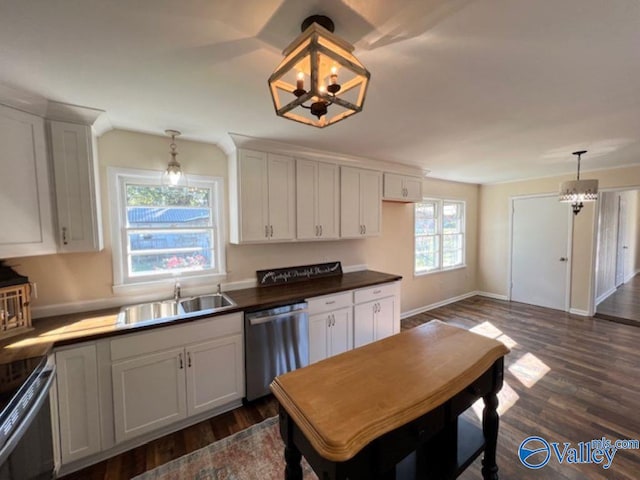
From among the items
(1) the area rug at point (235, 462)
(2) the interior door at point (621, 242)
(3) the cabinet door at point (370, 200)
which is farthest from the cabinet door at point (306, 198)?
(2) the interior door at point (621, 242)

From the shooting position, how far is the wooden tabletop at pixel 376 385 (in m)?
0.91

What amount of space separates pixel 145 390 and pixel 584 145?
477 centimetres

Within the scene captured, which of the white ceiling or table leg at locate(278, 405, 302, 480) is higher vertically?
the white ceiling

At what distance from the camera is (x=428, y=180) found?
4.66m

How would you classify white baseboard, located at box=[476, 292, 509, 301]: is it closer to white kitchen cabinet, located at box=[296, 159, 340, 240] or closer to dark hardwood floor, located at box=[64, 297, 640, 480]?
dark hardwood floor, located at box=[64, 297, 640, 480]

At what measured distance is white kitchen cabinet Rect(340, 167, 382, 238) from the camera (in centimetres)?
329

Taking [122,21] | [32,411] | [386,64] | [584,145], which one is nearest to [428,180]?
[584,145]

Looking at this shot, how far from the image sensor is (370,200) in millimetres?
3533

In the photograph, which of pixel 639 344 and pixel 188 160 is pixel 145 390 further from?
pixel 639 344

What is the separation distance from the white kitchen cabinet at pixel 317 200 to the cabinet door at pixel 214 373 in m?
1.33

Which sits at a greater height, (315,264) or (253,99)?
(253,99)

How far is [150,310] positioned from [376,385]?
217 cm

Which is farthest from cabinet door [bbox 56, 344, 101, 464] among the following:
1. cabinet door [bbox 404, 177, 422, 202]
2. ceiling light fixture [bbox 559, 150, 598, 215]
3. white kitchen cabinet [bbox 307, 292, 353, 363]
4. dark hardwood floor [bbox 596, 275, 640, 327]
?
dark hardwood floor [bbox 596, 275, 640, 327]

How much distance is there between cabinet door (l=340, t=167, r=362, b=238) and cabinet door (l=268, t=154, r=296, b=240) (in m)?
0.67
